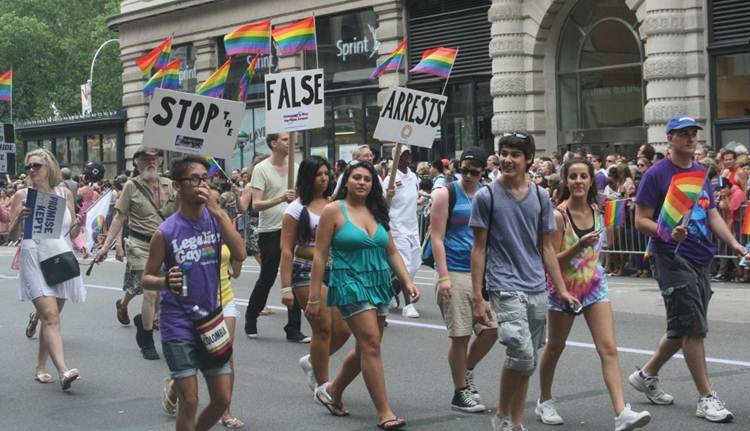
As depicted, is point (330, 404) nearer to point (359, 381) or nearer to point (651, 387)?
point (359, 381)

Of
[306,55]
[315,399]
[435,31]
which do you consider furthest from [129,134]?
[315,399]

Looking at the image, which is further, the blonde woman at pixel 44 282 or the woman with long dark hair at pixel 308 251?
the blonde woman at pixel 44 282

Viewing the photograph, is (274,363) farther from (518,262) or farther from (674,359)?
(518,262)

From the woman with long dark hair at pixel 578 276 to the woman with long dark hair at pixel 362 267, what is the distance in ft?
2.96

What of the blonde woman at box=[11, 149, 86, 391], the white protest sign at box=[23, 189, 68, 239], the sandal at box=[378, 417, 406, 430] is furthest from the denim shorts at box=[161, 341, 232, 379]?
the white protest sign at box=[23, 189, 68, 239]

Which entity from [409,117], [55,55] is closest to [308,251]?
[409,117]

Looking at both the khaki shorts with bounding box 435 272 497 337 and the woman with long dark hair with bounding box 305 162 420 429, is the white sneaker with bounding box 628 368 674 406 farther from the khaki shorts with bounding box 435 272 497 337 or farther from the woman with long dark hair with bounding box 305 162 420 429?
the woman with long dark hair with bounding box 305 162 420 429

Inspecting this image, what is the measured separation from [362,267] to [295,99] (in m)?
4.90

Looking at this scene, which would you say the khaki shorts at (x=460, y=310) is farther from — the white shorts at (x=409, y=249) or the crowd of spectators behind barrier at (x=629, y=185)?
the white shorts at (x=409, y=249)

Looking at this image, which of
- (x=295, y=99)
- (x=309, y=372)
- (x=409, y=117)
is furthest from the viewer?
(x=295, y=99)

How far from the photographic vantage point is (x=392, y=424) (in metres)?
7.45

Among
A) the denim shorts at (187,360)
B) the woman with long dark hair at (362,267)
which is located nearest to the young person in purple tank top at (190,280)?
the denim shorts at (187,360)

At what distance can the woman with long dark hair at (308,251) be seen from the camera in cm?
830

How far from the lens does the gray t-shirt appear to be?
701 centimetres
